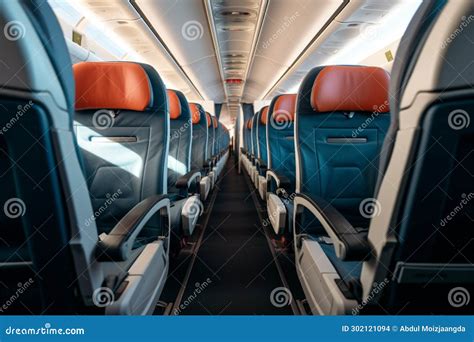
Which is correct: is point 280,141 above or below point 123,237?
above

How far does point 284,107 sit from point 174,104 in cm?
126

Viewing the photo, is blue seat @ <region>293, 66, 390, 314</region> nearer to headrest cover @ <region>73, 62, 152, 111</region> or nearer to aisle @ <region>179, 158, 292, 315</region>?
aisle @ <region>179, 158, 292, 315</region>

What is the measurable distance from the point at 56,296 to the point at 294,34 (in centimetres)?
485

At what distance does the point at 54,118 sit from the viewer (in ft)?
2.35

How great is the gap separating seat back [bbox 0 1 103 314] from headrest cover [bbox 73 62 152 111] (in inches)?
35.1

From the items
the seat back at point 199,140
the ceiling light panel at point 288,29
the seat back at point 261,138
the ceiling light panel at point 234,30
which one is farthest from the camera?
the seat back at point 261,138

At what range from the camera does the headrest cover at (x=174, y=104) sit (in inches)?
101

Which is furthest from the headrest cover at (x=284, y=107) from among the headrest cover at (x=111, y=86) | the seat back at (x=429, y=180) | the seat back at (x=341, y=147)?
the seat back at (x=429, y=180)

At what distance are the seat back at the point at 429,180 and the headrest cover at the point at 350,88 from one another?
1.00 metres

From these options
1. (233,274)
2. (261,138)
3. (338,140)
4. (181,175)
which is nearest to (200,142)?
(261,138)

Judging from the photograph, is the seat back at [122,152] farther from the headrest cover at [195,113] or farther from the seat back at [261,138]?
the seat back at [261,138]

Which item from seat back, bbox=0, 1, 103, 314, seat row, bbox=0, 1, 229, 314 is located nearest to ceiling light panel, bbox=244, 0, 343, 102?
seat row, bbox=0, 1, 229, 314

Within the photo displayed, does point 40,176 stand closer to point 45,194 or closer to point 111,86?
point 45,194

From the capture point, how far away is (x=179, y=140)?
2977mm
